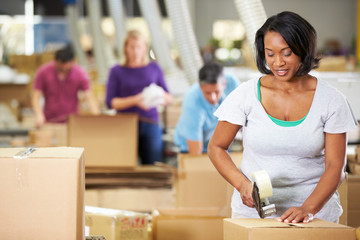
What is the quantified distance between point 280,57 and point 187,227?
1113mm

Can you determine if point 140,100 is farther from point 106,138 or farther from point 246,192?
point 246,192

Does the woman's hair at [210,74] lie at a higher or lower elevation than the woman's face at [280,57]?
lower

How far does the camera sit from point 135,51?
5117mm

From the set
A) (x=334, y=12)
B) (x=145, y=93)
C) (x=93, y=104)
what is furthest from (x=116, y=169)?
(x=334, y=12)

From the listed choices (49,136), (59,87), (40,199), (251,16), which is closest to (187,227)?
(40,199)

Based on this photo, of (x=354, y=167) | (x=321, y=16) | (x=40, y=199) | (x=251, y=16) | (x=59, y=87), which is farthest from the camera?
(x=321, y=16)

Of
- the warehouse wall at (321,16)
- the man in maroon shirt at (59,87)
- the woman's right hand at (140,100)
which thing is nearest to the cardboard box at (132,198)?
the woman's right hand at (140,100)

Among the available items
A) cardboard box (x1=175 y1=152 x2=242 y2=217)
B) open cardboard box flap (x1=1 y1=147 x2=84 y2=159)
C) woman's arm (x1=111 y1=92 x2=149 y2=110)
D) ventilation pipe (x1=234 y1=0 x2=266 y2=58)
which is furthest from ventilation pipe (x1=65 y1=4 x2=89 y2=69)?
open cardboard box flap (x1=1 y1=147 x2=84 y2=159)

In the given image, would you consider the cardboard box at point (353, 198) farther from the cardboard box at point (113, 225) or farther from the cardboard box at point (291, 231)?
the cardboard box at point (291, 231)

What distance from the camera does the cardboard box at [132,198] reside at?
4652mm

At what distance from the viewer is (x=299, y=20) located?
93.0 inches

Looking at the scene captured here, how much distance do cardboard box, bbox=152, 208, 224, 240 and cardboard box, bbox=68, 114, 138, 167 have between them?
4.55ft

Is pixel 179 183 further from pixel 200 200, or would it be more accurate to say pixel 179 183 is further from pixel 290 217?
pixel 290 217

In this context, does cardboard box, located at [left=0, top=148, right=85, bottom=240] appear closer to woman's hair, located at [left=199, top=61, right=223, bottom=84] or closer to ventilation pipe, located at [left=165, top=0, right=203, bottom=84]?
woman's hair, located at [left=199, top=61, right=223, bottom=84]
